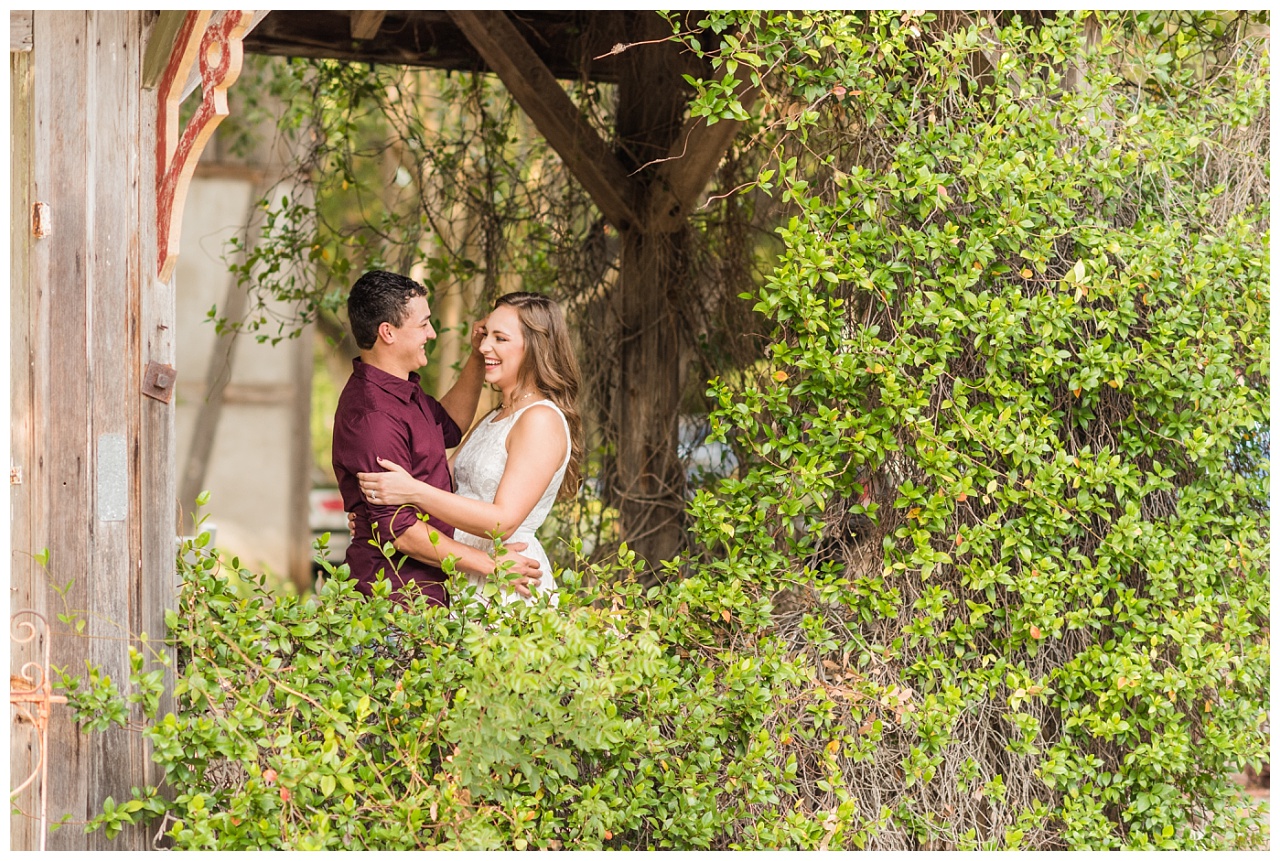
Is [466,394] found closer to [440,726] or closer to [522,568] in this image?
[522,568]

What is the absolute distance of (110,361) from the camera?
2479 millimetres

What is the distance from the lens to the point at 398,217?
17.3 feet

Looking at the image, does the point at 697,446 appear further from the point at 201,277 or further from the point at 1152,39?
the point at 201,277

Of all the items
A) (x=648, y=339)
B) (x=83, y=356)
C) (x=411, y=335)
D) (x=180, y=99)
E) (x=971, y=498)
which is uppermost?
(x=180, y=99)

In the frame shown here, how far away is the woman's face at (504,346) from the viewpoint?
128 inches

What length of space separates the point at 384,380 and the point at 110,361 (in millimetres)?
763

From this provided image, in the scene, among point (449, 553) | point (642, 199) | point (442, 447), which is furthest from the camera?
point (642, 199)

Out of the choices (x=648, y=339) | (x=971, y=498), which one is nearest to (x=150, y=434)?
(x=971, y=498)

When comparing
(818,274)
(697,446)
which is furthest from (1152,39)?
(697,446)

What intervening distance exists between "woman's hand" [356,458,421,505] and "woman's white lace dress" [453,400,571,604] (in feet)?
0.94

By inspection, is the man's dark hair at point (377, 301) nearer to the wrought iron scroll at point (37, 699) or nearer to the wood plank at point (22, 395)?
the wood plank at point (22, 395)

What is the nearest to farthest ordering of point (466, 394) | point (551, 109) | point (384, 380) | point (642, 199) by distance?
1. point (384, 380)
2. point (466, 394)
3. point (551, 109)
4. point (642, 199)

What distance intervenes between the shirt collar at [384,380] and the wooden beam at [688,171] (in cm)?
143

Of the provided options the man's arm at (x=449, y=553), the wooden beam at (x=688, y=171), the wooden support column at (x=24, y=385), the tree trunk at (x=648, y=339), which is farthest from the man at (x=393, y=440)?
the tree trunk at (x=648, y=339)
